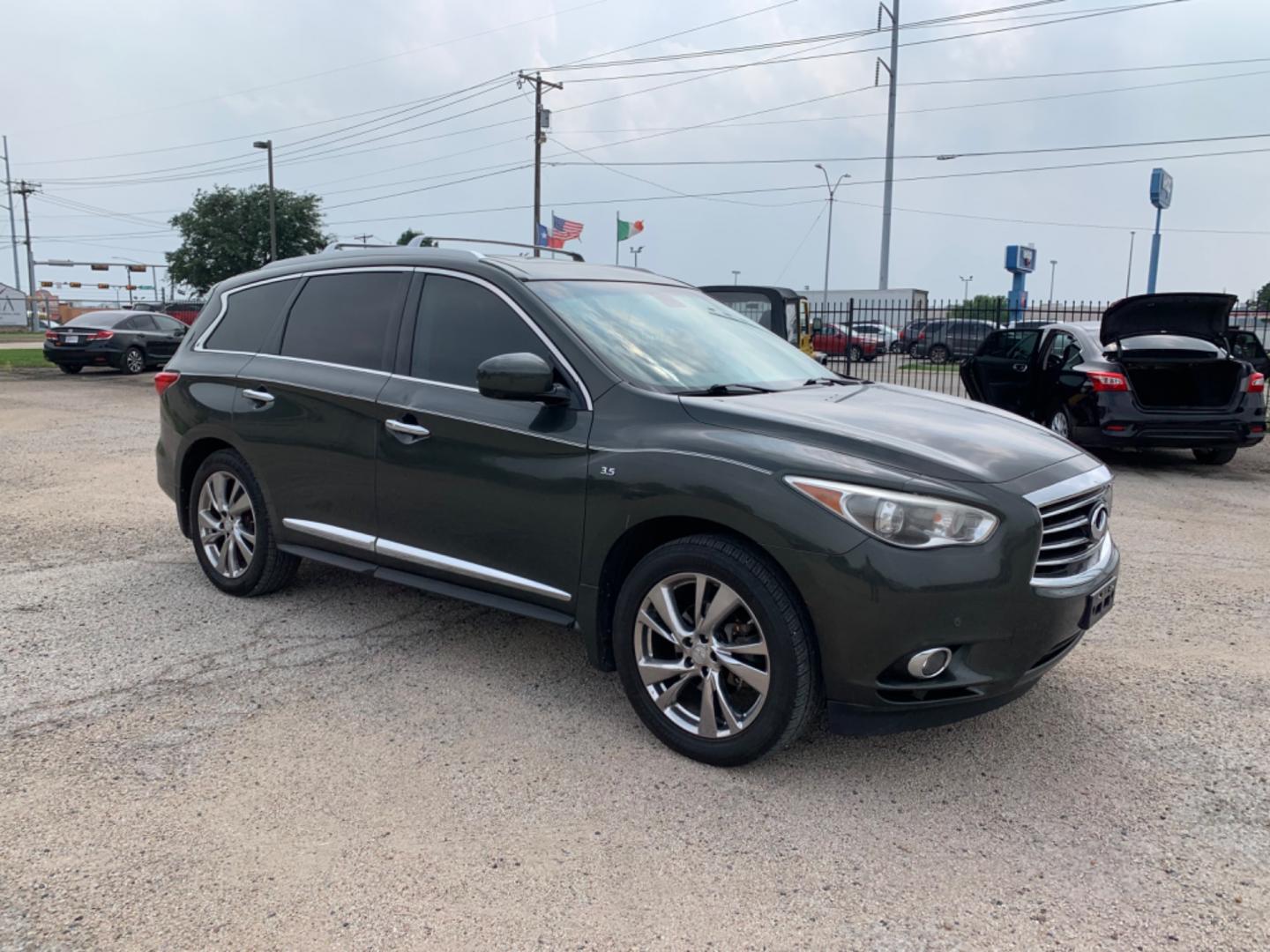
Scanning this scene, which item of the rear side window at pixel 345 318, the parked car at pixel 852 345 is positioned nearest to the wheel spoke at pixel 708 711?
the rear side window at pixel 345 318

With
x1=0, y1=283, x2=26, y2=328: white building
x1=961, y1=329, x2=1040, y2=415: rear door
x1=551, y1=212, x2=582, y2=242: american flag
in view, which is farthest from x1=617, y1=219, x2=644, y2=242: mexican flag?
x1=0, y1=283, x2=26, y2=328: white building

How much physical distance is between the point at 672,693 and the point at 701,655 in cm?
21

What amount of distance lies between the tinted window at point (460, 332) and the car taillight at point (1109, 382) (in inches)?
287

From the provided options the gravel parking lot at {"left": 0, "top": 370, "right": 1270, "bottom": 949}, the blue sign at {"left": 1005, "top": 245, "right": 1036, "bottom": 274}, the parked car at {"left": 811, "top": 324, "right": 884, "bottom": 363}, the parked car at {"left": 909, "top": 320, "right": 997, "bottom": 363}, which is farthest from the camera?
the blue sign at {"left": 1005, "top": 245, "right": 1036, "bottom": 274}

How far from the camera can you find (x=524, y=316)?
3.96 meters

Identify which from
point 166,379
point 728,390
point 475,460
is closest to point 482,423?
point 475,460

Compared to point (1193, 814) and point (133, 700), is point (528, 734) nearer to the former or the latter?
point (133, 700)

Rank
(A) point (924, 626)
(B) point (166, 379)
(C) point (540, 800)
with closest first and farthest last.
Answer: (A) point (924, 626), (C) point (540, 800), (B) point (166, 379)

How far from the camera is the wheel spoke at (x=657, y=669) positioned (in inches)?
133

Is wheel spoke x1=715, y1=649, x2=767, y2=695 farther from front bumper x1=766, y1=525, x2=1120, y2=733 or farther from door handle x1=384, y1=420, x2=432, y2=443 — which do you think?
door handle x1=384, y1=420, x2=432, y2=443

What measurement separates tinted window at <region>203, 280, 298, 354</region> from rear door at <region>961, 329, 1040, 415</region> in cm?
796

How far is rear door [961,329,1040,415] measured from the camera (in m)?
10.9

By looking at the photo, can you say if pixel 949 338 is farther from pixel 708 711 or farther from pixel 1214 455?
pixel 708 711

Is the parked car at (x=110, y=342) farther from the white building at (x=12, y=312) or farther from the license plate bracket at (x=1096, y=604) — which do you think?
the white building at (x=12, y=312)
